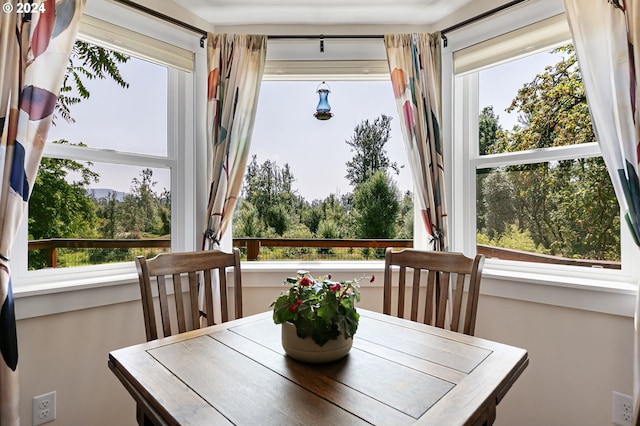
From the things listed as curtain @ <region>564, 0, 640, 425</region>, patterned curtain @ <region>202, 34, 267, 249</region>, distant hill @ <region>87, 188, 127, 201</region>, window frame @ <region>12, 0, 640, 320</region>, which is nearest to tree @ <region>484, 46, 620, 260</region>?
window frame @ <region>12, 0, 640, 320</region>

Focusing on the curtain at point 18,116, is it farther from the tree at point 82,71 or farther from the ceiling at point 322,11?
the ceiling at point 322,11

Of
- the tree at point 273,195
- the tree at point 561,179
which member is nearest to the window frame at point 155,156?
the tree at point 273,195

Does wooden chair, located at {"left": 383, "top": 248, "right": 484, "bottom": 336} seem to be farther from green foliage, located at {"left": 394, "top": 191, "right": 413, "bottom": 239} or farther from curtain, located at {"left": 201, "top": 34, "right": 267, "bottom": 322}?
curtain, located at {"left": 201, "top": 34, "right": 267, "bottom": 322}

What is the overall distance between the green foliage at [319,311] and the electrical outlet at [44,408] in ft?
4.43

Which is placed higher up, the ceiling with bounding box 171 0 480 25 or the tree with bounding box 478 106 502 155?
the ceiling with bounding box 171 0 480 25

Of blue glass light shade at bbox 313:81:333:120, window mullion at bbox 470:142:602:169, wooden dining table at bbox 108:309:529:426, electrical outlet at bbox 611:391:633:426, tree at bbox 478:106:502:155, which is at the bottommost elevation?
electrical outlet at bbox 611:391:633:426

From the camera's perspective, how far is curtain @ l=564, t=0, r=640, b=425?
1342 mm

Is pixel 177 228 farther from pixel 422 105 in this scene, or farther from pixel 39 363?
pixel 422 105

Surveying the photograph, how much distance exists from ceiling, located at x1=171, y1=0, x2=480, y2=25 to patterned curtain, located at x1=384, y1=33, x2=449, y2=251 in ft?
0.52

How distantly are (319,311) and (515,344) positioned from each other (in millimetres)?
1451

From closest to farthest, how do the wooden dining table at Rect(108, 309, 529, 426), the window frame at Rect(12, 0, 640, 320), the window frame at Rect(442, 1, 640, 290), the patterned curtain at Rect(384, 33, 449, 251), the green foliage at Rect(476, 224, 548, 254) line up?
the wooden dining table at Rect(108, 309, 529, 426) → the window frame at Rect(12, 0, 640, 320) → the window frame at Rect(442, 1, 640, 290) → the green foliage at Rect(476, 224, 548, 254) → the patterned curtain at Rect(384, 33, 449, 251)

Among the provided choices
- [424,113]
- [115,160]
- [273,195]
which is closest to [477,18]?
[424,113]

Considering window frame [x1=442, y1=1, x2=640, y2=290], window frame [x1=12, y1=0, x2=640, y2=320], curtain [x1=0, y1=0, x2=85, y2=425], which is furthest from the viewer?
window frame [x1=442, y1=1, x2=640, y2=290]

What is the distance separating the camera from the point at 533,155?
73.3 inches
